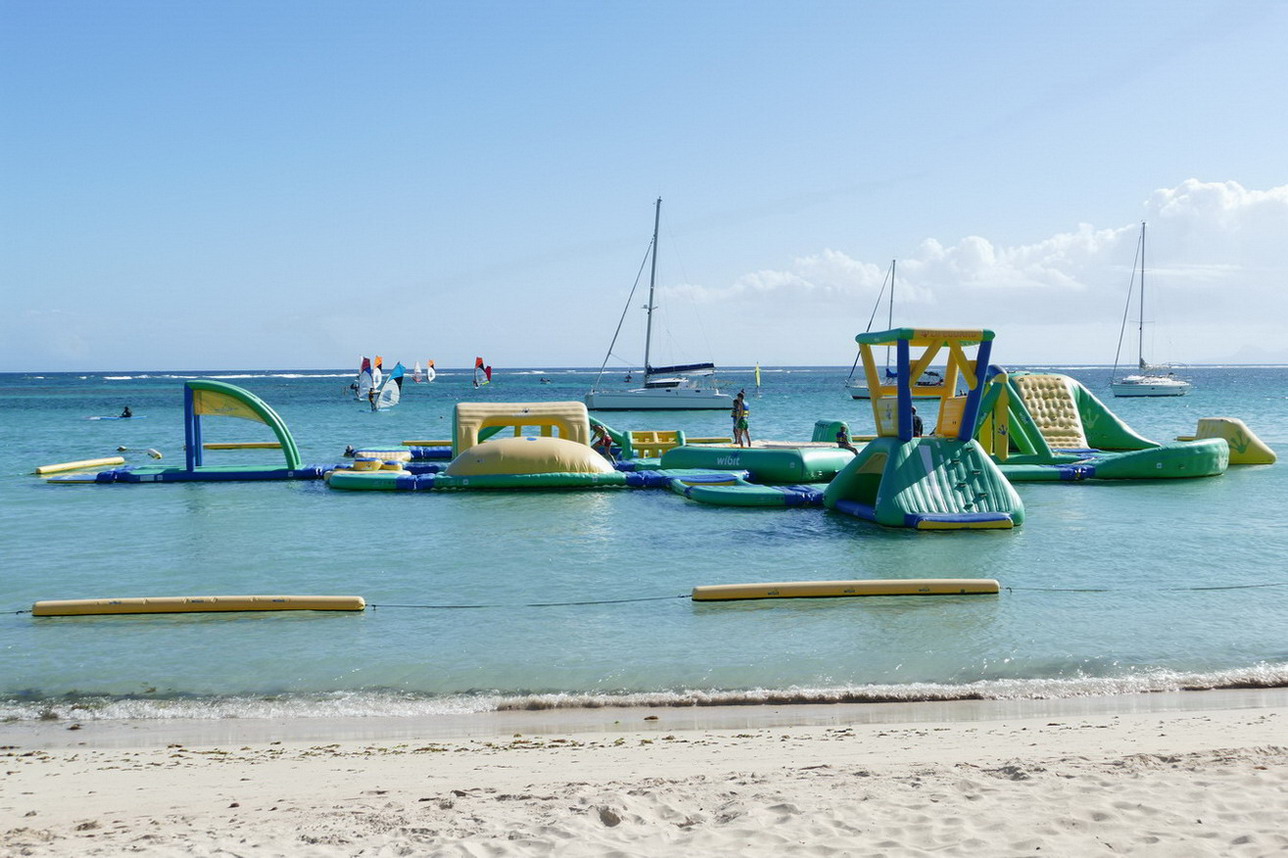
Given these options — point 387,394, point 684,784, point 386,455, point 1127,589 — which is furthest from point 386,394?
point 684,784

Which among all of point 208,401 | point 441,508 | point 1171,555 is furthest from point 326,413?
point 1171,555

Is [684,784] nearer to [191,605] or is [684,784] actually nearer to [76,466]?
[191,605]

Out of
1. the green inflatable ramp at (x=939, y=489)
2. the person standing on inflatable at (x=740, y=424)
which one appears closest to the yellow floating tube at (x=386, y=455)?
the person standing on inflatable at (x=740, y=424)

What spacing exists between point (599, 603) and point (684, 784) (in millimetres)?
5670

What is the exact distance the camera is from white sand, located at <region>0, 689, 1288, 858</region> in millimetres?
5043

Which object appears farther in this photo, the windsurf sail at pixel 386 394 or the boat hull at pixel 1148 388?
the boat hull at pixel 1148 388

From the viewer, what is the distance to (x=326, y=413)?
65125mm

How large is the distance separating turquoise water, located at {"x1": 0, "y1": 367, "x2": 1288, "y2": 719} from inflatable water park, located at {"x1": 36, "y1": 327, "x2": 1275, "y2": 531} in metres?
0.53

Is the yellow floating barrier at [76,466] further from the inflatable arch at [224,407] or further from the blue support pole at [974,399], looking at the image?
the blue support pole at [974,399]

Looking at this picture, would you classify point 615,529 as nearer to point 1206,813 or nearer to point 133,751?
point 133,751

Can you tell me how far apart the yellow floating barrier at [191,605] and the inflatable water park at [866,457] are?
8.82 m

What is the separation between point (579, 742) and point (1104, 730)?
355cm

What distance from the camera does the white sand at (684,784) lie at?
5043 millimetres

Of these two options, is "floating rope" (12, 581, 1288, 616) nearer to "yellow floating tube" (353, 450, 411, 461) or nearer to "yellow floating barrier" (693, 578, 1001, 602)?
"yellow floating barrier" (693, 578, 1001, 602)
